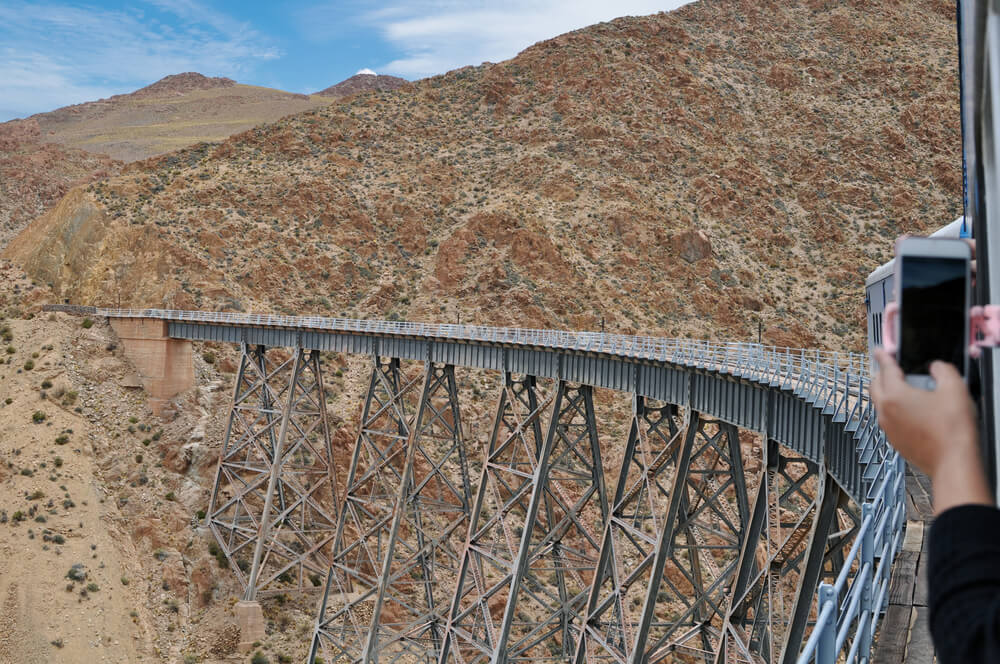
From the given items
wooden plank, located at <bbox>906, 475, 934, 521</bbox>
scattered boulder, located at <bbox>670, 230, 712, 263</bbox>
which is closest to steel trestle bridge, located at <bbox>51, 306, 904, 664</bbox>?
wooden plank, located at <bbox>906, 475, 934, 521</bbox>

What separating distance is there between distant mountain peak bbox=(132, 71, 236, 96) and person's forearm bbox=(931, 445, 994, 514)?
644 ft

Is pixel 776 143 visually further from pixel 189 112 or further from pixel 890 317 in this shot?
pixel 189 112

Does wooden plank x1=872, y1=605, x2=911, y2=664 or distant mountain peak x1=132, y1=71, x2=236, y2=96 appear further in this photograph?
distant mountain peak x1=132, y1=71, x2=236, y2=96

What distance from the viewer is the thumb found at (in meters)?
2.06

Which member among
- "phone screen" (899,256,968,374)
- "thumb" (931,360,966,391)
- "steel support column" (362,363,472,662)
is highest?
"phone screen" (899,256,968,374)

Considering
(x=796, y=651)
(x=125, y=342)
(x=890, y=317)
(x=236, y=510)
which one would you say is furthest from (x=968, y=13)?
(x=125, y=342)

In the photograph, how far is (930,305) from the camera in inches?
85.2

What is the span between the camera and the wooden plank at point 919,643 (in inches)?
212

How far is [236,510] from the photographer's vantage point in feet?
110

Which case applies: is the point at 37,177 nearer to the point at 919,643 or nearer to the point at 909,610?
the point at 909,610

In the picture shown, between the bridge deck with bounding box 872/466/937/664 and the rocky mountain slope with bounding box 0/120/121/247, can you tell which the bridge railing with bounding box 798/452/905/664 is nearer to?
the bridge deck with bounding box 872/466/937/664

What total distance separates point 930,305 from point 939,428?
307mm

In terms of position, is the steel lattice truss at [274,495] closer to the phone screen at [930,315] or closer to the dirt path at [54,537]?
the dirt path at [54,537]

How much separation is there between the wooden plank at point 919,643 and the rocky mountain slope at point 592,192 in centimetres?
4141
